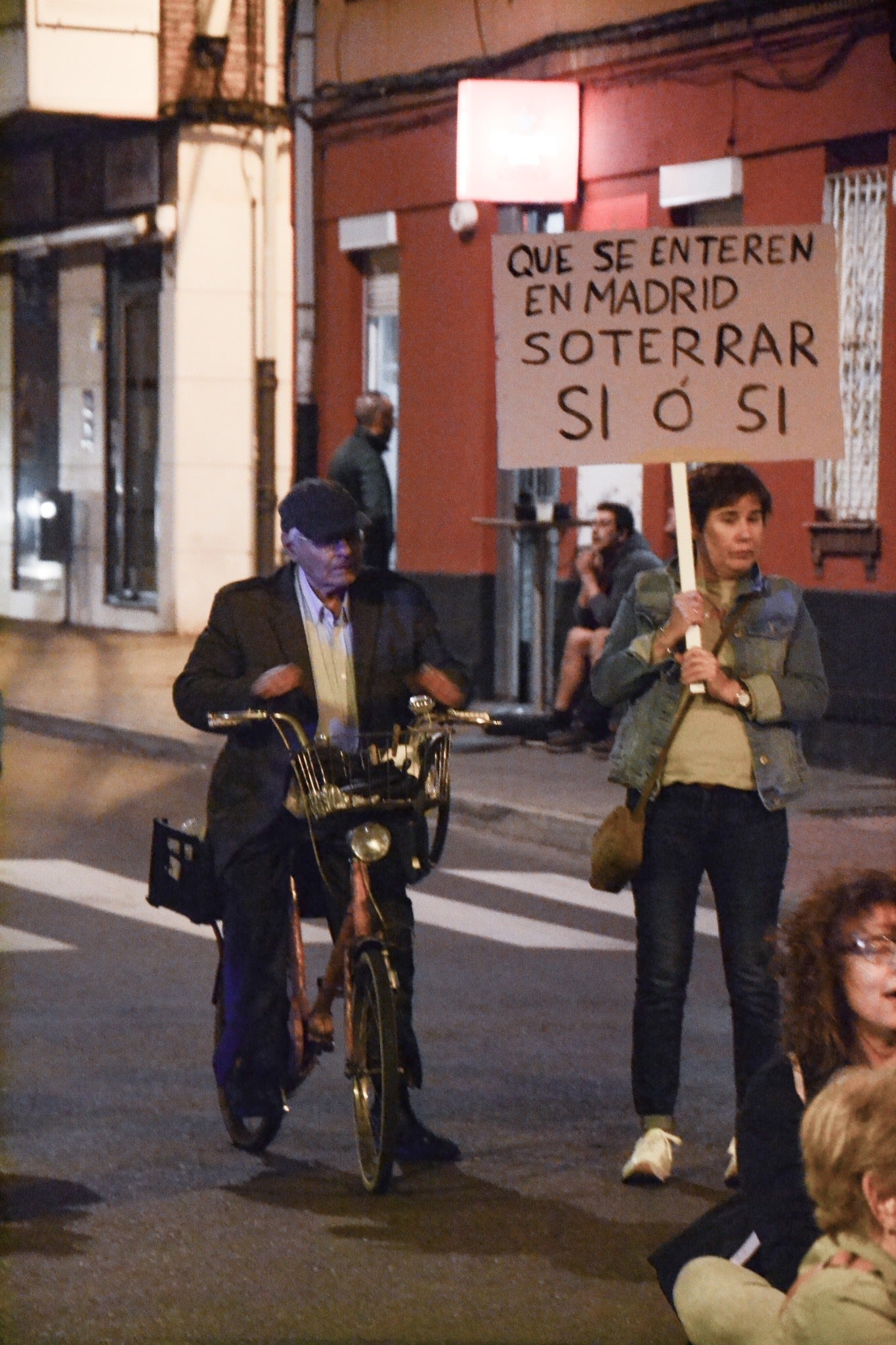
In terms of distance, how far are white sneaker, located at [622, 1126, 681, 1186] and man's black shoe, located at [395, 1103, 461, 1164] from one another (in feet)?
1.61

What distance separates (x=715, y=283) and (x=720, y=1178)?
2.41 meters

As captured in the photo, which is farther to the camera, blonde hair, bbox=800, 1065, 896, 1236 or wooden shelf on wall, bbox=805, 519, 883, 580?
wooden shelf on wall, bbox=805, 519, 883, 580

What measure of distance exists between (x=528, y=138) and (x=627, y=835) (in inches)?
447

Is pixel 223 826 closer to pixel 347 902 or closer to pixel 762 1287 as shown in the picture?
pixel 347 902

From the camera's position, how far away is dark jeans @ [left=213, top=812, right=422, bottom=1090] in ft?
21.2

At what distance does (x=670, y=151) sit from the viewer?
16297 millimetres

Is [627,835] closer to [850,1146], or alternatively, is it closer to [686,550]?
[686,550]

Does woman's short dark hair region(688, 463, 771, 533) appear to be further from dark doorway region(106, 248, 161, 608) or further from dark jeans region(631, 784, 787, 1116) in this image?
dark doorway region(106, 248, 161, 608)

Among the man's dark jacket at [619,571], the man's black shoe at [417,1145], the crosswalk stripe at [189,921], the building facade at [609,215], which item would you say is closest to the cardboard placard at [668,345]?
the man's black shoe at [417,1145]

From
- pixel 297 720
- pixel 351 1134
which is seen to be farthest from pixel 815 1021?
pixel 351 1134

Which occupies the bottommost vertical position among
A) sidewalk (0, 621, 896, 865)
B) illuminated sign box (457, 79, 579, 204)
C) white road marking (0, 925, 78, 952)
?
white road marking (0, 925, 78, 952)

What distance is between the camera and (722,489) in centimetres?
646

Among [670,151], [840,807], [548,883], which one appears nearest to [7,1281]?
[548,883]

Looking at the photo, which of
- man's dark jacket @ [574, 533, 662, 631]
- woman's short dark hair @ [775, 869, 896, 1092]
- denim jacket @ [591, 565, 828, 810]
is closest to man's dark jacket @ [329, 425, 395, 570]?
man's dark jacket @ [574, 533, 662, 631]
